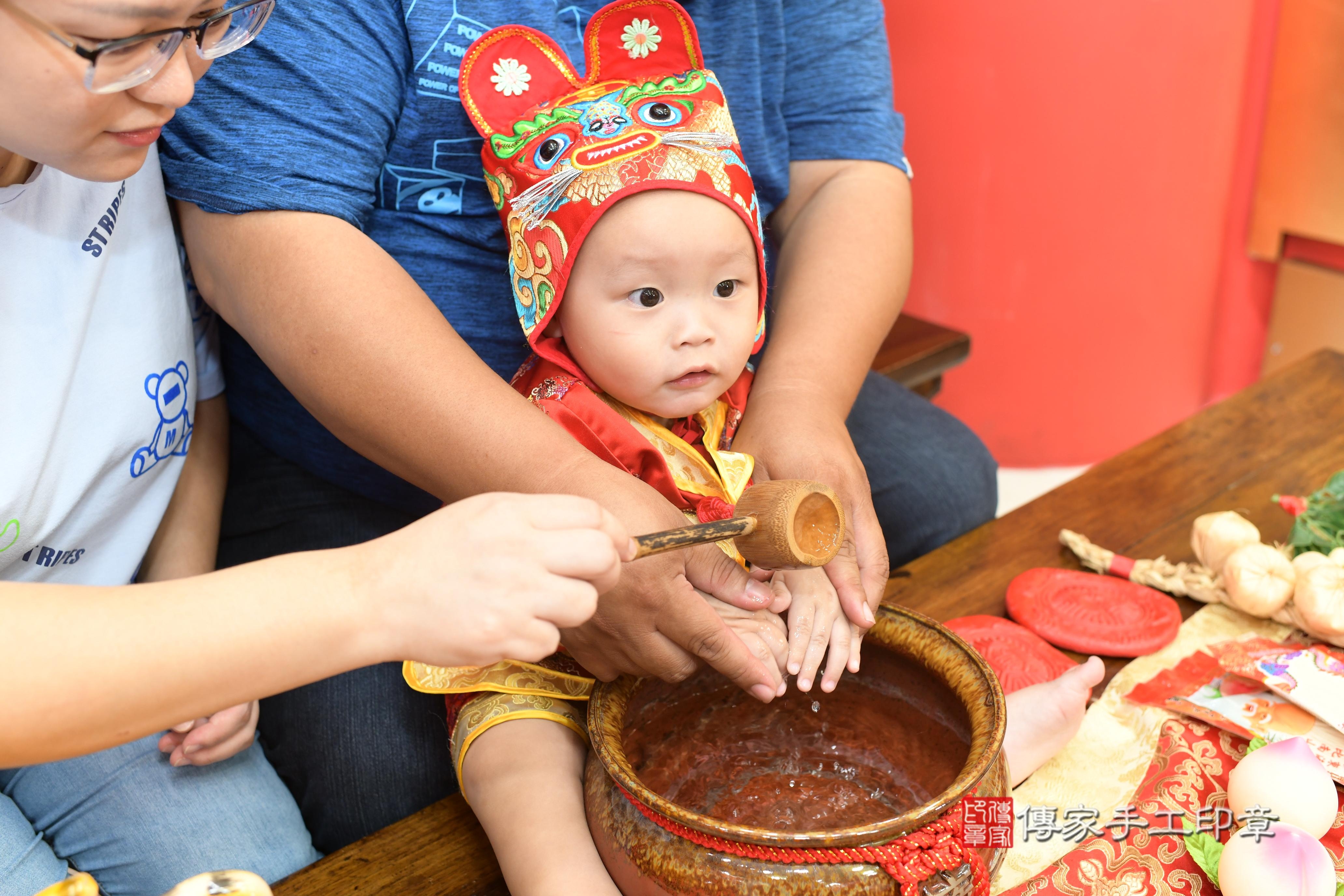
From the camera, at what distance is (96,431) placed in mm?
1009

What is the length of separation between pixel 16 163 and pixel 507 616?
2.09 ft

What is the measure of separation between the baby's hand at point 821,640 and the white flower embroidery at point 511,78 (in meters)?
0.59

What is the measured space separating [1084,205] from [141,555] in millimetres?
2207

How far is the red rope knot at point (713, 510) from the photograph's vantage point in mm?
1049

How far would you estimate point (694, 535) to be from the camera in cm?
75

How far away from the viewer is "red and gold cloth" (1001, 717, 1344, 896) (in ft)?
2.69

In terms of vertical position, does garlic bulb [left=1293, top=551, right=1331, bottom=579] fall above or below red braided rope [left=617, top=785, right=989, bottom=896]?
below

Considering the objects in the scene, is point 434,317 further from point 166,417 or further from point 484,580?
point 484,580

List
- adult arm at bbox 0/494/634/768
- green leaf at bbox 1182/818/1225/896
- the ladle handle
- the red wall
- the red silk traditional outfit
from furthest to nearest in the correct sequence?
1. the red wall
2. the red silk traditional outfit
3. green leaf at bbox 1182/818/1225/896
4. the ladle handle
5. adult arm at bbox 0/494/634/768

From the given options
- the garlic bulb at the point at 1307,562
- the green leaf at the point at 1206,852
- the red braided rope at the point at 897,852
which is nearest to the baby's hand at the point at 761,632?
the red braided rope at the point at 897,852

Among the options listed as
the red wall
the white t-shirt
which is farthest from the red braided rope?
the red wall

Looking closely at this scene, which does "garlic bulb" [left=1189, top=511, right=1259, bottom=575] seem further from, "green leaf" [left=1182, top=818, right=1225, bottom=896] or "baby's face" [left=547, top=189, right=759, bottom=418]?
"baby's face" [left=547, top=189, right=759, bottom=418]

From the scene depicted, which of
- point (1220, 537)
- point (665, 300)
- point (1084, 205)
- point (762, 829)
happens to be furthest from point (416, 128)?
point (1084, 205)

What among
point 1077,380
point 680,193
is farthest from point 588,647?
point 1077,380
